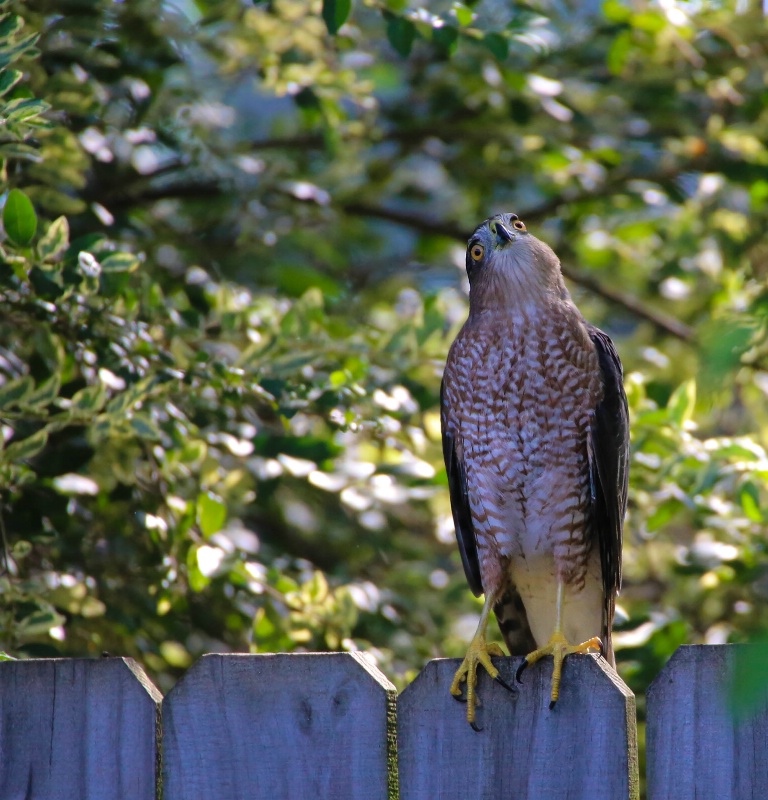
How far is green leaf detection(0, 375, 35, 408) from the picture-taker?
2.42m

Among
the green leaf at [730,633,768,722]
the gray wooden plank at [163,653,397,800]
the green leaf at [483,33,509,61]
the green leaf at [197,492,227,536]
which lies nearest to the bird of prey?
the green leaf at [483,33,509,61]

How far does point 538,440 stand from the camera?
2.65 metres

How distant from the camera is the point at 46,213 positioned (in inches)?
123

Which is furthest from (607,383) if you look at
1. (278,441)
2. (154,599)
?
(154,599)

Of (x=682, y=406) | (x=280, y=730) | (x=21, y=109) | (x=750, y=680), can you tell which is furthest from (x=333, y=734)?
(x=682, y=406)

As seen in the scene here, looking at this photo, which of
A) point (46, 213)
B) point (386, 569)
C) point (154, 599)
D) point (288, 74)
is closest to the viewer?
point (154, 599)

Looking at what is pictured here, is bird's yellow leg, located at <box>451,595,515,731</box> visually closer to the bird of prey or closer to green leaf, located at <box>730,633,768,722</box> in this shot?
the bird of prey

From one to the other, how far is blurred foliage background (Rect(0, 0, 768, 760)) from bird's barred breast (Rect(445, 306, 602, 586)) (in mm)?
346

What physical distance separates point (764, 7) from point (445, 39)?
1508 millimetres

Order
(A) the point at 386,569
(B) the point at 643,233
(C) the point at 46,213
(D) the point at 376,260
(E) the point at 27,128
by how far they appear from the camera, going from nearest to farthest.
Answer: (E) the point at 27,128, (C) the point at 46,213, (A) the point at 386,569, (B) the point at 643,233, (D) the point at 376,260

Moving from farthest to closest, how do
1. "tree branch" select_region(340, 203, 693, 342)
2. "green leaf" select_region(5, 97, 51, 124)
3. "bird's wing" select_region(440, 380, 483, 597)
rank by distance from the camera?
"tree branch" select_region(340, 203, 693, 342)
"bird's wing" select_region(440, 380, 483, 597)
"green leaf" select_region(5, 97, 51, 124)

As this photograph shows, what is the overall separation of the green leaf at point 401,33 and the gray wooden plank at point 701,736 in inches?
76.9

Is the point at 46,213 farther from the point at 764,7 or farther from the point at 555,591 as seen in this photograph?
the point at 764,7

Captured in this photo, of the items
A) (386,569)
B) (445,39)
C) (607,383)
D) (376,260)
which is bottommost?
(386,569)
